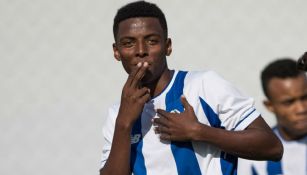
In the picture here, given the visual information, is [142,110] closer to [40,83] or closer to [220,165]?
[220,165]

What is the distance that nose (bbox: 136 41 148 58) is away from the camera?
245 centimetres

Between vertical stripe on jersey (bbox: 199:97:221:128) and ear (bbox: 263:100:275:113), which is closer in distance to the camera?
vertical stripe on jersey (bbox: 199:97:221:128)

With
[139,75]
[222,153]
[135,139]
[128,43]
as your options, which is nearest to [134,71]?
[139,75]

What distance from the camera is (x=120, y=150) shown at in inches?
95.7

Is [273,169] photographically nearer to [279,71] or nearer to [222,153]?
[279,71]

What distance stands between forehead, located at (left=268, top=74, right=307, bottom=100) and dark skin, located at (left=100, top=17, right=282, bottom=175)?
3.59ft

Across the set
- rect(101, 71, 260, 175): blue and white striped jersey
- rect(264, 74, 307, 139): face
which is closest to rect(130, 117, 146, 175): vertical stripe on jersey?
rect(101, 71, 260, 175): blue and white striped jersey

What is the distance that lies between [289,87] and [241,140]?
1.29m

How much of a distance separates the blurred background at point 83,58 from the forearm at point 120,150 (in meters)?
1.77

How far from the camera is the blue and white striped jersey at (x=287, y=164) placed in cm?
337

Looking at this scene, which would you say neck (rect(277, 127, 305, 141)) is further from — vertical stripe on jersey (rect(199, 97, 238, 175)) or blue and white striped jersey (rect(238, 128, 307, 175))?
vertical stripe on jersey (rect(199, 97, 238, 175))

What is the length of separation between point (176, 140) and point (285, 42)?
77.8 inches

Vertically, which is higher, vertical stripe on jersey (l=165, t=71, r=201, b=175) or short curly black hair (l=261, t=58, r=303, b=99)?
short curly black hair (l=261, t=58, r=303, b=99)

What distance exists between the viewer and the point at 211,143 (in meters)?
2.33
